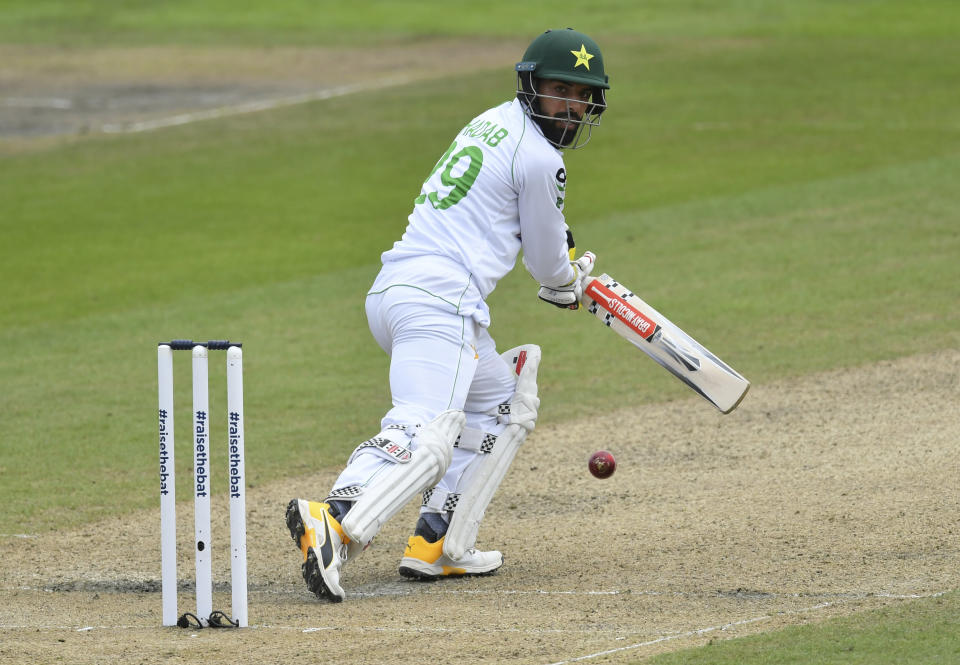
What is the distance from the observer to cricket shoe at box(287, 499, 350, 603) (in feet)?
17.8

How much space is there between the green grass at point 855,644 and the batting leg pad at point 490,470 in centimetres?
167

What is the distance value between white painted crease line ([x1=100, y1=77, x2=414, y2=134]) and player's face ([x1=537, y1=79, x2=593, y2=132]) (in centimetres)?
1812

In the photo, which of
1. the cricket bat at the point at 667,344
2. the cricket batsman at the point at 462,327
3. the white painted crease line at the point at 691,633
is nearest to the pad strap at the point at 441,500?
the cricket batsman at the point at 462,327

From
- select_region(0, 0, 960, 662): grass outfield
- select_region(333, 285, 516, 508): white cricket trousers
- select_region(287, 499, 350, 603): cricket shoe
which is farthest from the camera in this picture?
select_region(0, 0, 960, 662): grass outfield

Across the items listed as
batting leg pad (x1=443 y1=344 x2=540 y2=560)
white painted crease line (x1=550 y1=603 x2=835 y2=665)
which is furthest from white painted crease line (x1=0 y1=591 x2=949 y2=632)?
batting leg pad (x1=443 y1=344 x2=540 y2=560)

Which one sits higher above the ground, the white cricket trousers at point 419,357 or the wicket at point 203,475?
the white cricket trousers at point 419,357

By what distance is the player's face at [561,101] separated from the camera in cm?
620

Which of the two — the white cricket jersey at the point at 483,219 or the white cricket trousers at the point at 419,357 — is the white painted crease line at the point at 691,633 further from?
the white cricket jersey at the point at 483,219

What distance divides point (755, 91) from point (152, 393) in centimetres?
1598

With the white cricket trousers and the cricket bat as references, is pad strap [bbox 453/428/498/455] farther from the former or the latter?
the cricket bat

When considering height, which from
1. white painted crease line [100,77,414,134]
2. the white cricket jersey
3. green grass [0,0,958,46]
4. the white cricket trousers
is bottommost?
the white cricket trousers

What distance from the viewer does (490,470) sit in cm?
626

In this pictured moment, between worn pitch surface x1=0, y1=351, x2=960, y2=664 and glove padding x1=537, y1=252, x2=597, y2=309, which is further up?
glove padding x1=537, y1=252, x2=597, y2=309

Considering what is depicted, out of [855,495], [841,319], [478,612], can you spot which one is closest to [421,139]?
[841,319]
